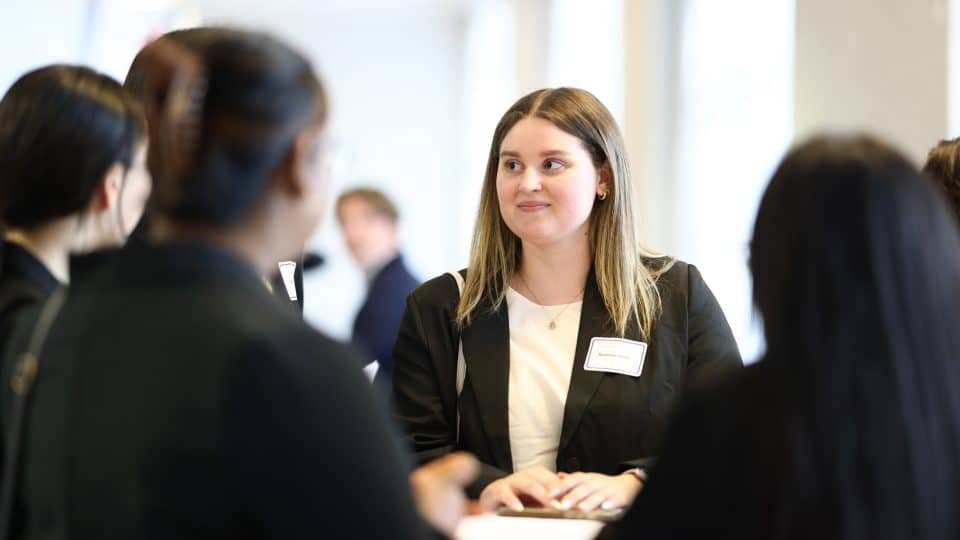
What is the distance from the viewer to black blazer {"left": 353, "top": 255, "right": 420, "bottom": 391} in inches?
219

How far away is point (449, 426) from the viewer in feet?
9.04

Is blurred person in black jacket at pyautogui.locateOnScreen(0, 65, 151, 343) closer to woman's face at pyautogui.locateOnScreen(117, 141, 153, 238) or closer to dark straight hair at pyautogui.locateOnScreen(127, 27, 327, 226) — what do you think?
woman's face at pyautogui.locateOnScreen(117, 141, 153, 238)

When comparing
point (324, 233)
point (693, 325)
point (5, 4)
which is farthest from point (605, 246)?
point (324, 233)

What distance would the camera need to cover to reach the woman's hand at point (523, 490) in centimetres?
238

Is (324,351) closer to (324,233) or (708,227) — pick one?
(708,227)

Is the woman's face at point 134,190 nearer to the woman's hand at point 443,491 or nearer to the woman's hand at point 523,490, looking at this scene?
the woman's hand at point 443,491

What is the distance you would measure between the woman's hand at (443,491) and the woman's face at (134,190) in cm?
78

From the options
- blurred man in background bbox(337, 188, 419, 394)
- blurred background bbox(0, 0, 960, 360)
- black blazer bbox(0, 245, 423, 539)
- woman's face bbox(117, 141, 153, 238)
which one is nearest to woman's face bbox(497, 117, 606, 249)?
blurred background bbox(0, 0, 960, 360)

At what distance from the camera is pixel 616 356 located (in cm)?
271

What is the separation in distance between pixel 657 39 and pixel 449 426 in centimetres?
386

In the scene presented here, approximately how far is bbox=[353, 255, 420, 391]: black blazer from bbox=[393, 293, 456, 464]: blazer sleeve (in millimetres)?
2655

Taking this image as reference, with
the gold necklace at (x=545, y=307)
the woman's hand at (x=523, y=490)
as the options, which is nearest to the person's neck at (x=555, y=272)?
the gold necklace at (x=545, y=307)

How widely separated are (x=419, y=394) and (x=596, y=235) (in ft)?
2.05

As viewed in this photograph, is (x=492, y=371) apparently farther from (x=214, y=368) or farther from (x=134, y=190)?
(x=214, y=368)
